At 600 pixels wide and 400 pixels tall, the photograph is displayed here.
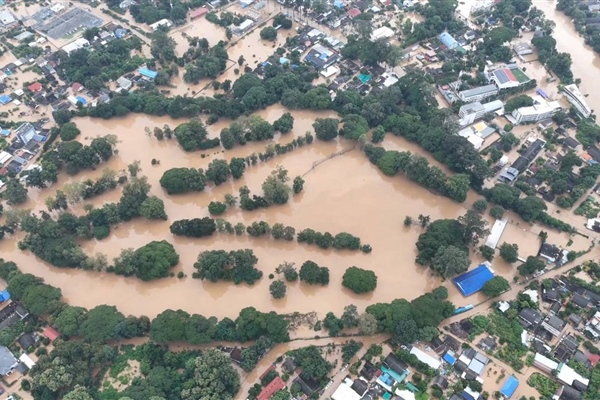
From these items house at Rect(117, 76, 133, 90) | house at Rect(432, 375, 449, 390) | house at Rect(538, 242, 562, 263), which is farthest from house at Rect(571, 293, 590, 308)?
house at Rect(117, 76, 133, 90)

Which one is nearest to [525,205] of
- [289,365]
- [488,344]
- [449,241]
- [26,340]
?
[449,241]

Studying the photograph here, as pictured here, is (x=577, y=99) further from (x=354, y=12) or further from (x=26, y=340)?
(x=26, y=340)

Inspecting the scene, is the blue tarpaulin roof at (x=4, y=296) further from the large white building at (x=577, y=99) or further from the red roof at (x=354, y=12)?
the large white building at (x=577, y=99)

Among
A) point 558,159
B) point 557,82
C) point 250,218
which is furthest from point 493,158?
point 250,218

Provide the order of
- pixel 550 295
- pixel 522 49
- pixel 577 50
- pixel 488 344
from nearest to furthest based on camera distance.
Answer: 1. pixel 488 344
2. pixel 550 295
3. pixel 522 49
4. pixel 577 50

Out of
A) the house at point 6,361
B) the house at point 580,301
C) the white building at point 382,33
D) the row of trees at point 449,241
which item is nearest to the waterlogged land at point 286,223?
the row of trees at point 449,241
